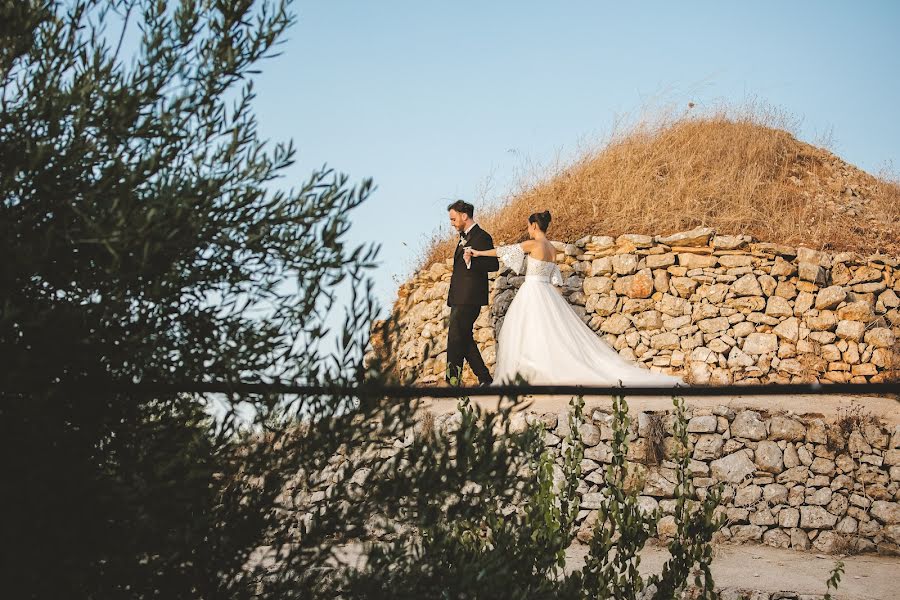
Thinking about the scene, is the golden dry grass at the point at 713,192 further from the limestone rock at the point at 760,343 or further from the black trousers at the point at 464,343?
the black trousers at the point at 464,343

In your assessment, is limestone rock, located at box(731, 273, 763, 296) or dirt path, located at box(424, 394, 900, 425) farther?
limestone rock, located at box(731, 273, 763, 296)

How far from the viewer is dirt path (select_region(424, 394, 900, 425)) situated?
1190 centimetres

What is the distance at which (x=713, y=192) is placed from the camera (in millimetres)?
16156

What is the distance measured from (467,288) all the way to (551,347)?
1.38 m

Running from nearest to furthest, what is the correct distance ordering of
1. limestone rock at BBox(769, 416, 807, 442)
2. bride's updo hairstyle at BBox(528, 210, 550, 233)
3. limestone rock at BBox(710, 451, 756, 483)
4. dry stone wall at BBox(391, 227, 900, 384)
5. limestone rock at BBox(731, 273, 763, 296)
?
limestone rock at BBox(710, 451, 756, 483), limestone rock at BBox(769, 416, 807, 442), bride's updo hairstyle at BBox(528, 210, 550, 233), dry stone wall at BBox(391, 227, 900, 384), limestone rock at BBox(731, 273, 763, 296)

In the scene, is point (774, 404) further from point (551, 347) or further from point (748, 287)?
point (551, 347)

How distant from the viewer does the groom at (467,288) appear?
12.1 meters

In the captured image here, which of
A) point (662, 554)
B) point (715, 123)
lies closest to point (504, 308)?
point (662, 554)

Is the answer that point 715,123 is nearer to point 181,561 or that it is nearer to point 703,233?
point 703,233

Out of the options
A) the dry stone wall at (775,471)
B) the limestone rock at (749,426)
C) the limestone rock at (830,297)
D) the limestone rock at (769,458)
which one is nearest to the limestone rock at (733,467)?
the dry stone wall at (775,471)

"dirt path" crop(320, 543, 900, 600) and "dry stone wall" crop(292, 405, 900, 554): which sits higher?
"dry stone wall" crop(292, 405, 900, 554)

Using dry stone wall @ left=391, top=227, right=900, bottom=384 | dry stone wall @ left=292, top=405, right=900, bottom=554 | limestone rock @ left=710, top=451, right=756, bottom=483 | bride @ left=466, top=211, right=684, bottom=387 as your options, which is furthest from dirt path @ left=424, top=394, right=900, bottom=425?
dry stone wall @ left=391, top=227, right=900, bottom=384

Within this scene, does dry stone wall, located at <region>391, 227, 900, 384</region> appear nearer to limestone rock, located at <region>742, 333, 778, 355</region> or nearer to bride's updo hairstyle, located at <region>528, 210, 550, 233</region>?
limestone rock, located at <region>742, 333, 778, 355</region>

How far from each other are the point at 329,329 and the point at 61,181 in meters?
1.13
